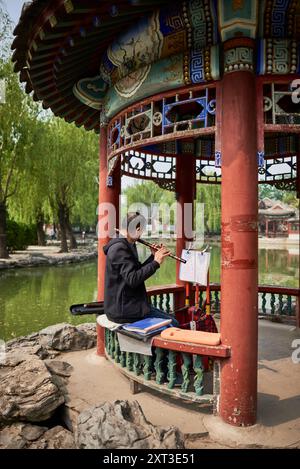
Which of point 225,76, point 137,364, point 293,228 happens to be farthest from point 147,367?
point 293,228

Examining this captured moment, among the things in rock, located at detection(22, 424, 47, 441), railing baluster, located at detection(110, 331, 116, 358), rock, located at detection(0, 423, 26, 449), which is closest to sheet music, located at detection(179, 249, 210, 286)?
railing baluster, located at detection(110, 331, 116, 358)

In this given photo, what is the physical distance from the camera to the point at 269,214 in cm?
4700

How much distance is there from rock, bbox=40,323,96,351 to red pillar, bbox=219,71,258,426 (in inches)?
110

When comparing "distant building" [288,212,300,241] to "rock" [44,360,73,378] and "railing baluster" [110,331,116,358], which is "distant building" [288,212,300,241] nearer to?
"railing baluster" [110,331,116,358]

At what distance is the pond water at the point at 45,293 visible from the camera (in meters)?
9.13

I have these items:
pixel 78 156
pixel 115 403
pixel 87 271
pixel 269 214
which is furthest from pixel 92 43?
pixel 269 214

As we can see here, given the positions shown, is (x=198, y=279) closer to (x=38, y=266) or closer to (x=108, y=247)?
(x=108, y=247)

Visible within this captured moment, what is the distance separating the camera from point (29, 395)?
356 cm

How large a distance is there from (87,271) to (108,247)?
1619 cm

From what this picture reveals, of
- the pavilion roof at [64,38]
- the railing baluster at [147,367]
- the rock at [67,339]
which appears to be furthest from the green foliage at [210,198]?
the railing baluster at [147,367]

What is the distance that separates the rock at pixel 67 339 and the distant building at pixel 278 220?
41404 millimetres

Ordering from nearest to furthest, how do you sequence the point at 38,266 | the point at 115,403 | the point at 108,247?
the point at 115,403, the point at 108,247, the point at 38,266

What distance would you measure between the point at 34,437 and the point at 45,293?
9.95 metres

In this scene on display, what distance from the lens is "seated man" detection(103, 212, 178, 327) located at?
373cm
